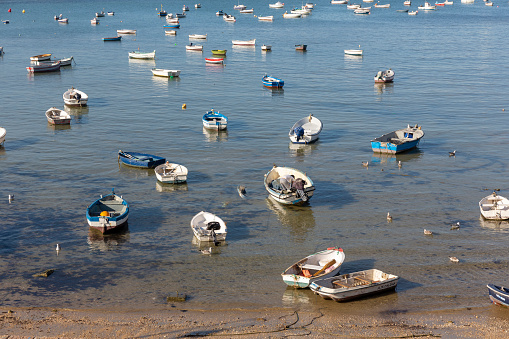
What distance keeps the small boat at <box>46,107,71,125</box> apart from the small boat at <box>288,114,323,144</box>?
81.8ft

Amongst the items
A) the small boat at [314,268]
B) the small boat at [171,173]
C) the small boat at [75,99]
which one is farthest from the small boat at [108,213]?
the small boat at [75,99]

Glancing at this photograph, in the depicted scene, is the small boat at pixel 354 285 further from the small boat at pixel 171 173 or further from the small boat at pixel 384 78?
the small boat at pixel 384 78

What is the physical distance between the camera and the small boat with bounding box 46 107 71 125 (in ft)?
193

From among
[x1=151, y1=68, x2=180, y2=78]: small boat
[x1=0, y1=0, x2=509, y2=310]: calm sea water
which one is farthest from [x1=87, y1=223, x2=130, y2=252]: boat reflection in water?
[x1=151, y1=68, x2=180, y2=78]: small boat

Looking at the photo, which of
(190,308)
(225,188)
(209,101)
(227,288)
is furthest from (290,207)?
(209,101)

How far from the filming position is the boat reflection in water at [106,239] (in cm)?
3291

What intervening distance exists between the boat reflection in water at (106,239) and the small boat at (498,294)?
20.9 m

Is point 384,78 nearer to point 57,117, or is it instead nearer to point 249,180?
point 249,180

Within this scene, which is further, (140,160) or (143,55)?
(143,55)

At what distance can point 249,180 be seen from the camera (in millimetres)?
43594

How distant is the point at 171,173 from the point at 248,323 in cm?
2024

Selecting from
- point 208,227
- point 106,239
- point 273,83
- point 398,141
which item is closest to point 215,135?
point 398,141

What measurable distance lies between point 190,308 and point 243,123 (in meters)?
35.7

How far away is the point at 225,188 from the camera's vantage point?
41.8 meters
